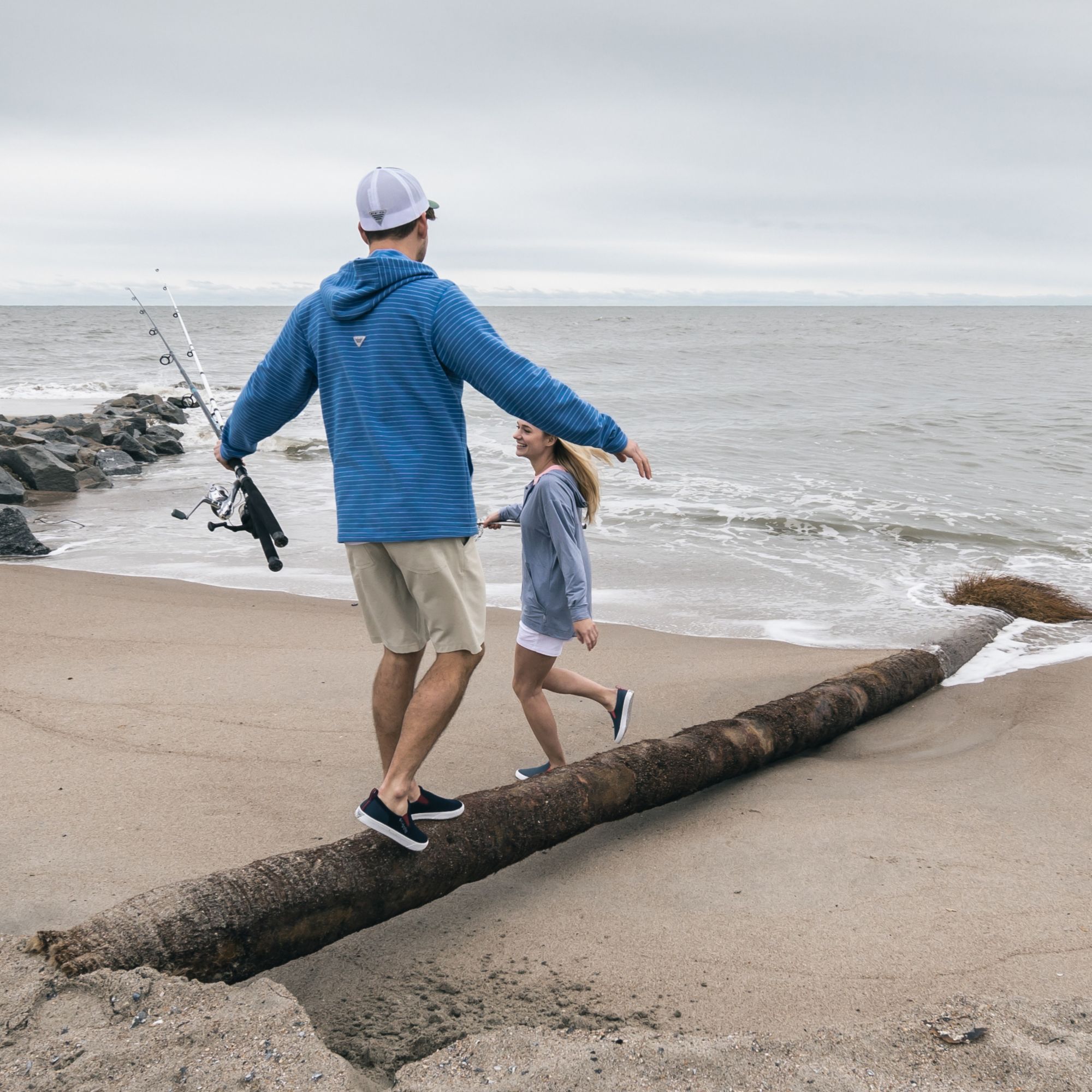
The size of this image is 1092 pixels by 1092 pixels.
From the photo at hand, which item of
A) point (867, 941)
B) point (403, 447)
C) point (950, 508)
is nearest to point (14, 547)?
point (403, 447)

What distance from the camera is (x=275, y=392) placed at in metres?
3.34

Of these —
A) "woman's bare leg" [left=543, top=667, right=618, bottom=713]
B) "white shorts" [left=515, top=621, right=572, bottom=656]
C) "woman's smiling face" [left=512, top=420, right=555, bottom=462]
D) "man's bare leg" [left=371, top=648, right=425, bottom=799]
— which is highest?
"woman's smiling face" [left=512, top=420, right=555, bottom=462]

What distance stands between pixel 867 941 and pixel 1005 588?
5.99 metres

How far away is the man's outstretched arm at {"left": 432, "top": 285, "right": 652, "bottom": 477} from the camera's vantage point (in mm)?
2973

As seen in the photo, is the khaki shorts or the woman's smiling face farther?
the woman's smiling face

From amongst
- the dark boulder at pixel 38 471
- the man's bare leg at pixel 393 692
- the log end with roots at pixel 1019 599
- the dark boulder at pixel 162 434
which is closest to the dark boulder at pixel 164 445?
the dark boulder at pixel 162 434

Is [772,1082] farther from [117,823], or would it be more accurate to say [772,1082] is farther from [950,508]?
[950,508]

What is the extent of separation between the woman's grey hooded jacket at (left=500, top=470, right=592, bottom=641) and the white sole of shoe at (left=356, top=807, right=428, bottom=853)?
4.16 feet

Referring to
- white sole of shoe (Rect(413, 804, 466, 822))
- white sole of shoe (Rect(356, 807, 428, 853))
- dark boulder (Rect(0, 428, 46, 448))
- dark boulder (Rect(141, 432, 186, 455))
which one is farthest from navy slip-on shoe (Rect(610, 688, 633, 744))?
dark boulder (Rect(141, 432, 186, 455))

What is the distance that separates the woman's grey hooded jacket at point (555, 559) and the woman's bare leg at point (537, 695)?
145 mm

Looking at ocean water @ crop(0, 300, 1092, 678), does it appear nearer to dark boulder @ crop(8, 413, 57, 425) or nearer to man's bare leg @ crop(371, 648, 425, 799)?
dark boulder @ crop(8, 413, 57, 425)

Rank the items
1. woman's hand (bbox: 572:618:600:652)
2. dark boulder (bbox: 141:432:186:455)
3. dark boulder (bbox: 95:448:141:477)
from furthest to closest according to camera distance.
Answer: dark boulder (bbox: 141:432:186:455) < dark boulder (bbox: 95:448:141:477) < woman's hand (bbox: 572:618:600:652)

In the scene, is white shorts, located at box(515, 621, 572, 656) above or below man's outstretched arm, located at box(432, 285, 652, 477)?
below

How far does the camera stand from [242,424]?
3.44m
